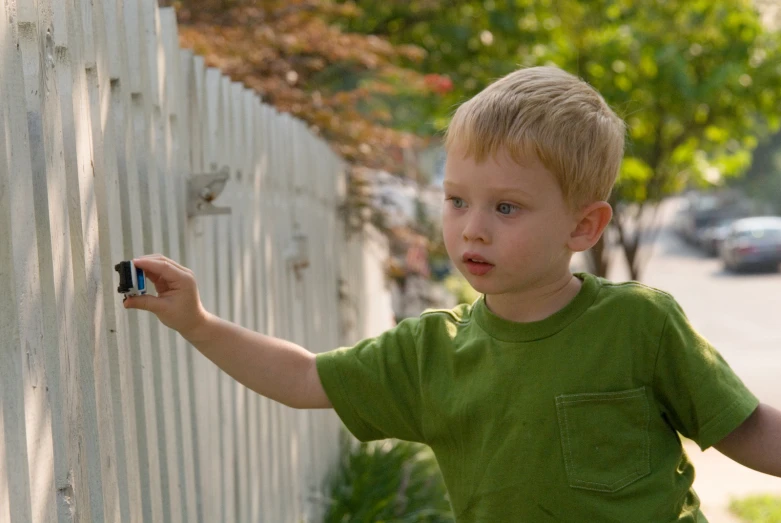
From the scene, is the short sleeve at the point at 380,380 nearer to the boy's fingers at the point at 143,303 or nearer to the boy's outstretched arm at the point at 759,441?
the boy's fingers at the point at 143,303

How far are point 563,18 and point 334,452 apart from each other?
246 inches

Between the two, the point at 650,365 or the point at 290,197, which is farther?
the point at 290,197

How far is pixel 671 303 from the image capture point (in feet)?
6.48

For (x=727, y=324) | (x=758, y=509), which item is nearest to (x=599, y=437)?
(x=758, y=509)

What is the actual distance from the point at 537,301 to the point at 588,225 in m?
0.18

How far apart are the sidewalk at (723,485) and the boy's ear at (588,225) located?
15.1 ft

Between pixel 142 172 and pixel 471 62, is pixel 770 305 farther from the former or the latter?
pixel 142 172

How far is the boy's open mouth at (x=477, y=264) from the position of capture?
1901 millimetres

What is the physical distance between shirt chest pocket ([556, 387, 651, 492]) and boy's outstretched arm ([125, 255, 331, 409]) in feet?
1.72

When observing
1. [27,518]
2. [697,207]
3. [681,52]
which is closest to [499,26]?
[681,52]

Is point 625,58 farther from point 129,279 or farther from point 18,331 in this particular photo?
point 18,331

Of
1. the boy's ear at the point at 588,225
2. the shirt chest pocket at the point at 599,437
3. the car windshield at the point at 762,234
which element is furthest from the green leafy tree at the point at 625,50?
the car windshield at the point at 762,234

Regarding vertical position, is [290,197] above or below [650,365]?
above

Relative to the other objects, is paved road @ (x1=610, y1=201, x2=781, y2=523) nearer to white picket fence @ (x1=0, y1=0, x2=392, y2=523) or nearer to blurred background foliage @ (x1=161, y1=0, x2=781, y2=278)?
blurred background foliage @ (x1=161, y1=0, x2=781, y2=278)
